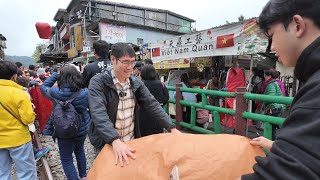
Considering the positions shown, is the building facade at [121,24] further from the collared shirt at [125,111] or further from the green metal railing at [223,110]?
the collared shirt at [125,111]

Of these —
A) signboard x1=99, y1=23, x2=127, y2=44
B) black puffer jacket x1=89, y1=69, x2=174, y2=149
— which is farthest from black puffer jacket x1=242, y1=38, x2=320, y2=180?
signboard x1=99, y1=23, x2=127, y2=44

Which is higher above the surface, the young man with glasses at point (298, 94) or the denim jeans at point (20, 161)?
the young man with glasses at point (298, 94)

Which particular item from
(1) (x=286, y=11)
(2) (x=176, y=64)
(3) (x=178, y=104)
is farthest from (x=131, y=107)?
(2) (x=176, y=64)

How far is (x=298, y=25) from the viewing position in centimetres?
76

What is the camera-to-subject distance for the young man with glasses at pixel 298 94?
0.64 metres

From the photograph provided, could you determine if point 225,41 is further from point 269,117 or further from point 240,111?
point 269,117

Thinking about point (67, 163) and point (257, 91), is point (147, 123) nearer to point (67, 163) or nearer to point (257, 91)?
point (67, 163)

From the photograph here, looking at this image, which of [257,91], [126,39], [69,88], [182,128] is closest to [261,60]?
[257,91]

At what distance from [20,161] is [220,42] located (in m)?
4.22

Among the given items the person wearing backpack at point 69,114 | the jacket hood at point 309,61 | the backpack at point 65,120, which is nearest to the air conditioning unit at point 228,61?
the person wearing backpack at point 69,114

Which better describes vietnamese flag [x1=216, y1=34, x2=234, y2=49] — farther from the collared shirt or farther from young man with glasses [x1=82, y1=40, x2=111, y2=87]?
the collared shirt

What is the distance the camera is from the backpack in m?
2.94

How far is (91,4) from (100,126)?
2154cm

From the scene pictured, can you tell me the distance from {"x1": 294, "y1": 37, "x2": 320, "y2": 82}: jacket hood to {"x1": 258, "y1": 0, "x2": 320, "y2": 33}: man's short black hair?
0.07 meters
